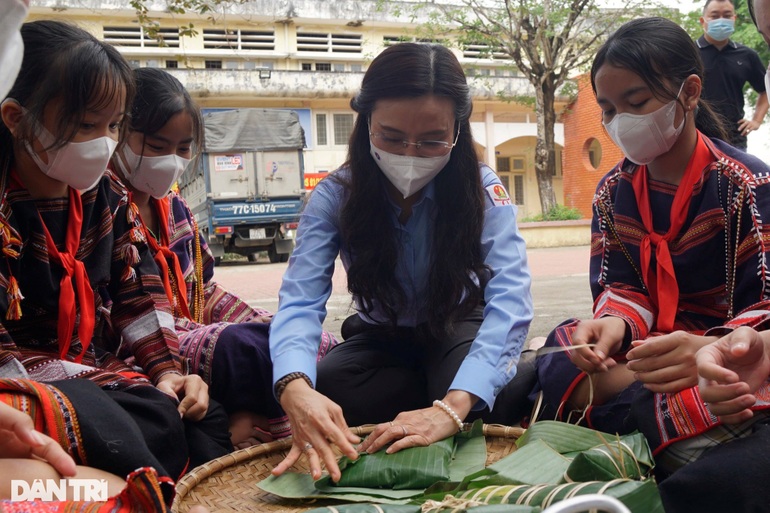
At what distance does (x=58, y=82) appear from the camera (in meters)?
1.91

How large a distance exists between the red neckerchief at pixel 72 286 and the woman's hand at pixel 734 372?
1.56m

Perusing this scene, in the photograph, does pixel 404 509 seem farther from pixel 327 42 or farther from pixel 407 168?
pixel 327 42

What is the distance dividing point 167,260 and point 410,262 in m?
0.89

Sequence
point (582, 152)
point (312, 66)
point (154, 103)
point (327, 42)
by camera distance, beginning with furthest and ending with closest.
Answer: point (312, 66) → point (327, 42) → point (582, 152) → point (154, 103)

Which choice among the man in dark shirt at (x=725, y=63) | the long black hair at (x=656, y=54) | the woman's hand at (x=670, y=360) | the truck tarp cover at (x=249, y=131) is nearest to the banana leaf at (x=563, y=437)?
the woman's hand at (x=670, y=360)

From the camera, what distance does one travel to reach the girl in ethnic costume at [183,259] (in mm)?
2488

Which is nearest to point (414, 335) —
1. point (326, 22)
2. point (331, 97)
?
point (331, 97)

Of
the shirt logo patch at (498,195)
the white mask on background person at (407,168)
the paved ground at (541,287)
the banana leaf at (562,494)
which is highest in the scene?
the white mask on background person at (407,168)

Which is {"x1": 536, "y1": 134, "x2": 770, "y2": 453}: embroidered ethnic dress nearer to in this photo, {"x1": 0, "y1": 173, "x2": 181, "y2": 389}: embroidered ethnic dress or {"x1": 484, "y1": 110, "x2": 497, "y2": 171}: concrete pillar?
{"x1": 0, "y1": 173, "x2": 181, "y2": 389}: embroidered ethnic dress

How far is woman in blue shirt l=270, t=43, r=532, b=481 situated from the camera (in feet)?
7.07

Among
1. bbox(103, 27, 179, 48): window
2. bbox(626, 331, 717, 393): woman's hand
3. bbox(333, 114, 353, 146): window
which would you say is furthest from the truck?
bbox(626, 331, 717, 393): woman's hand

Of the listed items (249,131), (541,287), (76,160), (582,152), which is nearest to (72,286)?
(76,160)

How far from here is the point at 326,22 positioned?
2252 cm

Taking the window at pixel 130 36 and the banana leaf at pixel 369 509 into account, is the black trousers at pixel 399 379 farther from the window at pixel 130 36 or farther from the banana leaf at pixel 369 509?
the window at pixel 130 36
